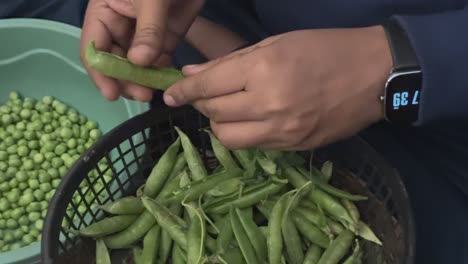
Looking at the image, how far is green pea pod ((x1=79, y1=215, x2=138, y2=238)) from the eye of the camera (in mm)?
864

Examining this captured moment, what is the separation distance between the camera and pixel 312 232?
0.87 metres

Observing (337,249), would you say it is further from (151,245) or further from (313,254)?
(151,245)

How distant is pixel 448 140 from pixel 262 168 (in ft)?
0.88

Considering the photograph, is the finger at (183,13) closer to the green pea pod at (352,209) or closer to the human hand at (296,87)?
the human hand at (296,87)

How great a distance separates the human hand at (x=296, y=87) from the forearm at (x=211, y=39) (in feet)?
1.55

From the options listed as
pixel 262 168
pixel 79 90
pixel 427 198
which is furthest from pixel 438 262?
pixel 79 90

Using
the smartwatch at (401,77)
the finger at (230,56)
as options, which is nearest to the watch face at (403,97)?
the smartwatch at (401,77)

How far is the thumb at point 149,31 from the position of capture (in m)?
0.72

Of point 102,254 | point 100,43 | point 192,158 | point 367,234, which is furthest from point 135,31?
point 367,234

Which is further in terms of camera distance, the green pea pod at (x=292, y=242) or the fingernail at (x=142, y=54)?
the green pea pod at (x=292, y=242)

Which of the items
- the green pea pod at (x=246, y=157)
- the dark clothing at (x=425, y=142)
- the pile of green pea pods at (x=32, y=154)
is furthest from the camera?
the pile of green pea pods at (x=32, y=154)

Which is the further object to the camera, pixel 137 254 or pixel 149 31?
pixel 137 254

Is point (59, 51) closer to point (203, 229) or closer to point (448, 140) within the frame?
point (203, 229)

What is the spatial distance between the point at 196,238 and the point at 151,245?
0.08 metres
